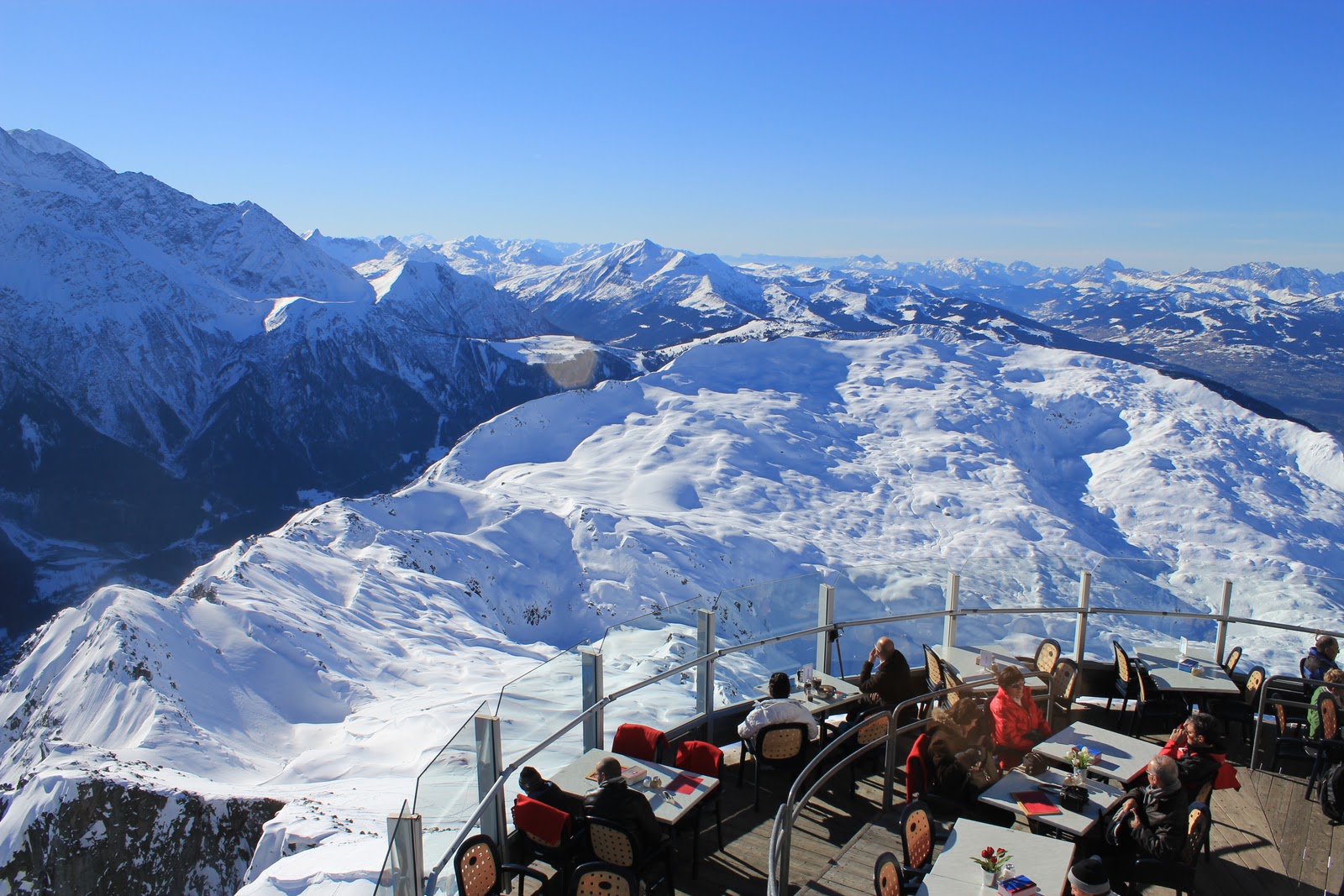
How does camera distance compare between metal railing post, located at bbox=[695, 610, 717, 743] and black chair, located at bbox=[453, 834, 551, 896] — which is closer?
black chair, located at bbox=[453, 834, 551, 896]

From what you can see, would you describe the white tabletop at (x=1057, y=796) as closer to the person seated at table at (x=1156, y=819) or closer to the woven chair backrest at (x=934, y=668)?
the person seated at table at (x=1156, y=819)

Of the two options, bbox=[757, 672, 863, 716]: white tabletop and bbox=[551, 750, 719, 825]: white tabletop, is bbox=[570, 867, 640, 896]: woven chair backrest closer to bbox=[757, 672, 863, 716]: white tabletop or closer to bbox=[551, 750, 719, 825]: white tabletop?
bbox=[551, 750, 719, 825]: white tabletop

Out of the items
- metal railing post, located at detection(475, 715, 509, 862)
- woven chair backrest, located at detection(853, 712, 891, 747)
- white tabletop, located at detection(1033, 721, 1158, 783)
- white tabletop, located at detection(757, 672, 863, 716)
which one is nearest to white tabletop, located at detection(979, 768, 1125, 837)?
white tabletop, located at detection(1033, 721, 1158, 783)

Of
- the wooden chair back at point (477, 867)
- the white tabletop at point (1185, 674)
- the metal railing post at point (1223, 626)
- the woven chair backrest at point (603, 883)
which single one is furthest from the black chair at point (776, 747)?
the metal railing post at point (1223, 626)

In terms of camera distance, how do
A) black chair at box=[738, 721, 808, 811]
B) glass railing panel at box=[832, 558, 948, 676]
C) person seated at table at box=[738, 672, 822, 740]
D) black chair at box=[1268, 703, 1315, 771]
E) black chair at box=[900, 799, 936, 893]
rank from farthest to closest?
glass railing panel at box=[832, 558, 948, 676], black chair at box=[1268, 703, 1315, 771], person seated at table at box=[738, 672, 822, 740], black chair at box=[738, 721, 808, 811], black chair at box=[900, 799, 936, 893]

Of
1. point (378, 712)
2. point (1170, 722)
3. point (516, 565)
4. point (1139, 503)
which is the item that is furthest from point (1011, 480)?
point (1170, 722)

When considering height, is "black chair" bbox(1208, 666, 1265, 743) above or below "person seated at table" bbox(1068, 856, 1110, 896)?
below
